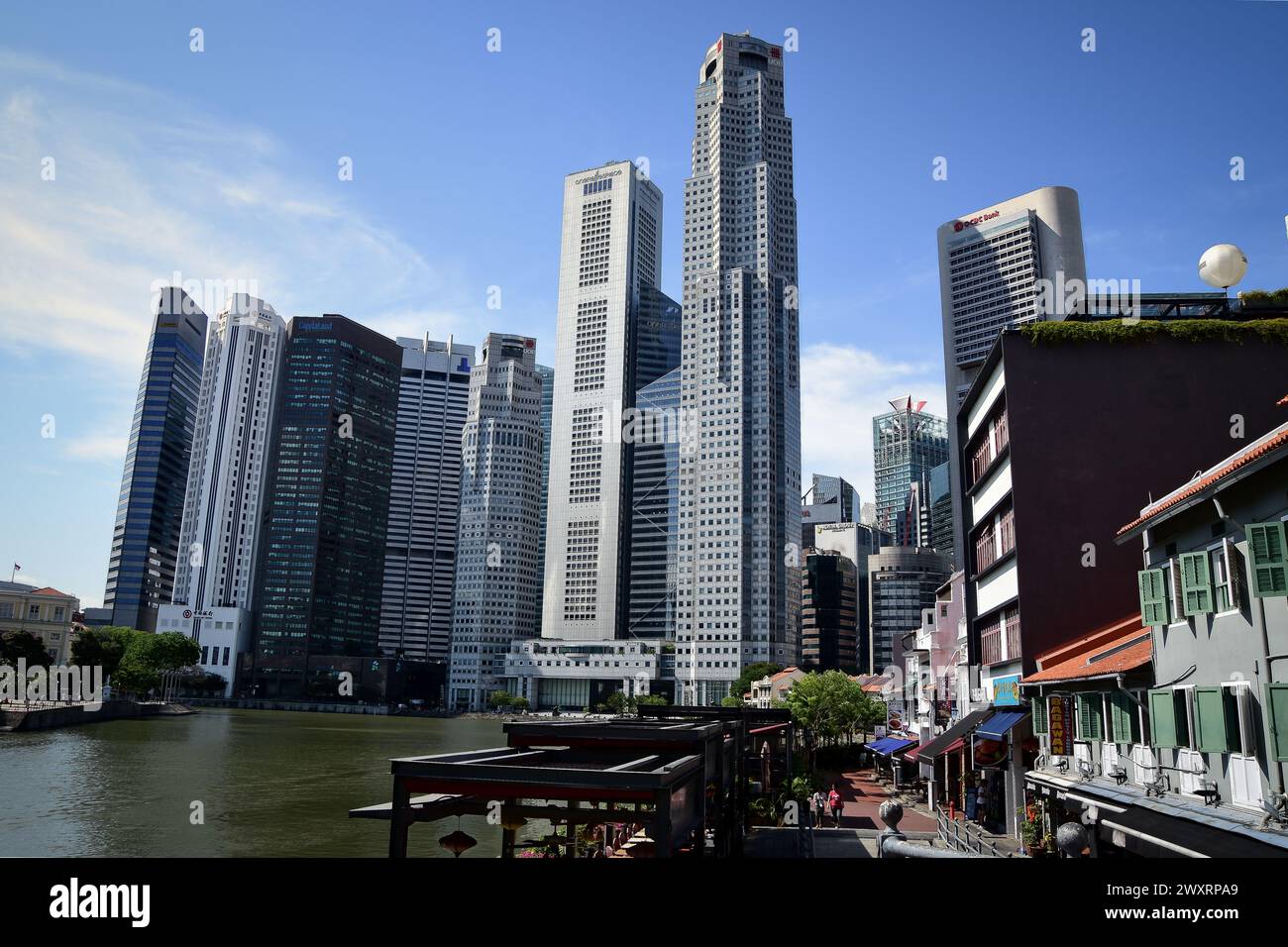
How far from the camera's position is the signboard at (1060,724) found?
27.1 meters

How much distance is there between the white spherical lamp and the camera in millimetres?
27703

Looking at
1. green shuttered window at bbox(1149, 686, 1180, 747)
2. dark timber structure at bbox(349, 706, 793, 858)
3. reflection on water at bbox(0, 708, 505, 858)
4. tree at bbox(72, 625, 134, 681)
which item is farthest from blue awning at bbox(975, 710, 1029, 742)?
tree at bbox(72, 625, 134, 681)

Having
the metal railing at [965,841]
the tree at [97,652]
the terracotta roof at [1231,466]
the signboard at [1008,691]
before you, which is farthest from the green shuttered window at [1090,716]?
the tree at [97,652]

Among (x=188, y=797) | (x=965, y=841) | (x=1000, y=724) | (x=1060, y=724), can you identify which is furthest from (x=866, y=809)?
(x=188, y=797)

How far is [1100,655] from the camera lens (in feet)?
83.5

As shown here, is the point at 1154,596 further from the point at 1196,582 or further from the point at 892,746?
the point at 892,746

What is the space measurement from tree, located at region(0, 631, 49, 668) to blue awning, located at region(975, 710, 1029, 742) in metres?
105

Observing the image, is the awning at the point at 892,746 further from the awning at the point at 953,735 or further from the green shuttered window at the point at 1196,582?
the green shuttered window at the point at 1196,582

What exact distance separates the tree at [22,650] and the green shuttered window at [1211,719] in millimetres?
114972

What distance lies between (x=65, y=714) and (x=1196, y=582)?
372 feet

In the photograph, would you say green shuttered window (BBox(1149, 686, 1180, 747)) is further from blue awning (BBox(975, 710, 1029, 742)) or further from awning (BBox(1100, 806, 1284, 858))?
blue awning (BBox(975, 710, 1029, 742))
